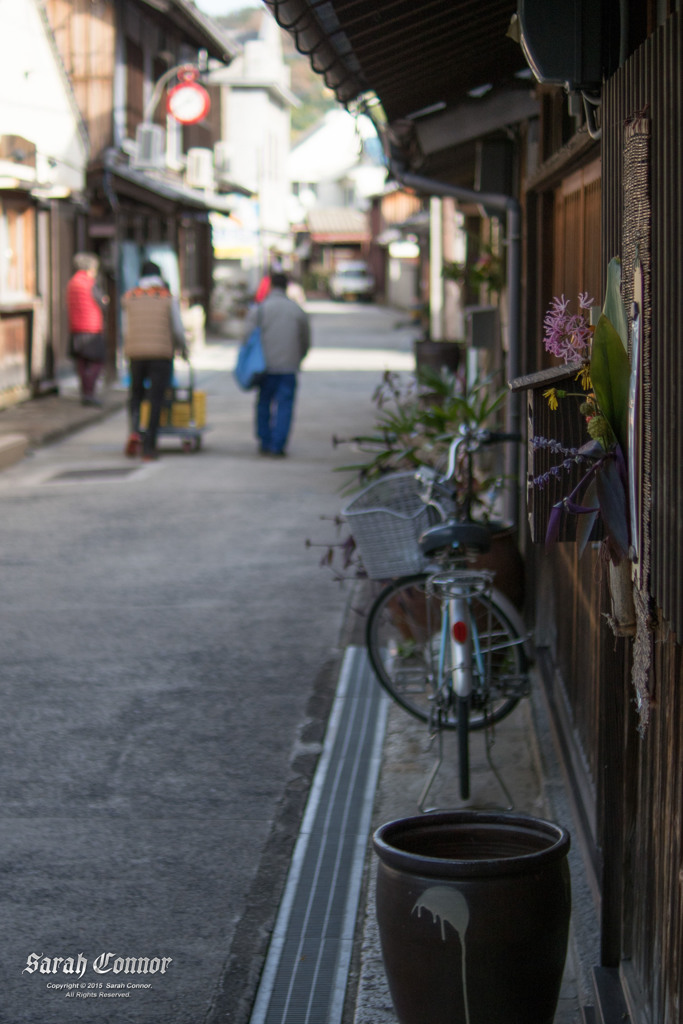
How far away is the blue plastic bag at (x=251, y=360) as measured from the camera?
523 inches

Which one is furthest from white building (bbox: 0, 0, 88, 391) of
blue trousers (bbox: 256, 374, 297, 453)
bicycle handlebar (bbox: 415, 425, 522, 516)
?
bicycle handlebar (bbox: 415, 425, 522, 516)

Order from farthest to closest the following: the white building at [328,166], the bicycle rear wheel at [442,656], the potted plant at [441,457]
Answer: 1. the white building at [328,166]
2. the potted plant at [441,457]
3. the bicycle rear wheel at [442,656]

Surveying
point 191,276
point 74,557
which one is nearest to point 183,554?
point 74,557

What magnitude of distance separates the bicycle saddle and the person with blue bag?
8769 mm

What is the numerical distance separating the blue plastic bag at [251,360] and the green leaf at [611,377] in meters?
10.7

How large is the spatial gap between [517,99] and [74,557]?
428 cm

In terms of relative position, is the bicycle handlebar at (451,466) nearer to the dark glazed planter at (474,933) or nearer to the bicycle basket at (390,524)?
the bicycle basket at (390,524)

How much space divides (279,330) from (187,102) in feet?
44.0

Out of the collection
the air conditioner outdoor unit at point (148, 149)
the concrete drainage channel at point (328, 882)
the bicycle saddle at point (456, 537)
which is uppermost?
the air conditioner outdoor unit at point (148, 149)

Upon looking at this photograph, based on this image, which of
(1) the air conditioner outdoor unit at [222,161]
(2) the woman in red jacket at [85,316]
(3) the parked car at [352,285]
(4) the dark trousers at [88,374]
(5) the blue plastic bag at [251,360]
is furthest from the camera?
(3) the parked car at [352,285]

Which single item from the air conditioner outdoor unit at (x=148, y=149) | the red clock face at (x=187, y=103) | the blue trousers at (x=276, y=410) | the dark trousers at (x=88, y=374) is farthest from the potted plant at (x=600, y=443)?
the red clock face at (x=187, y=103)

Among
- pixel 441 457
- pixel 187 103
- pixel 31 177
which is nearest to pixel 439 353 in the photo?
pixel 31 177

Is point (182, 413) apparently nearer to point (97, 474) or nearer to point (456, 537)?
point (97, 474)

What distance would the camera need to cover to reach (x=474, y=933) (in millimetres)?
2918
